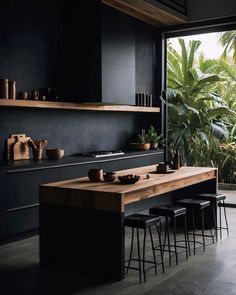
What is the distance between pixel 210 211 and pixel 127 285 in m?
2.21

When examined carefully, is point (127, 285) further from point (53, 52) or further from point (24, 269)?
point (53, 52)

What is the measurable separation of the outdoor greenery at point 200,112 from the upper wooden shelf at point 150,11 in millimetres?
1040

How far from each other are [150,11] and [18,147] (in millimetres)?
2973

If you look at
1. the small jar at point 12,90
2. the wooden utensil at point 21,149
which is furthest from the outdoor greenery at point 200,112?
the small jar at point 12,90

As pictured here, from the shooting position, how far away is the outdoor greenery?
8.09m

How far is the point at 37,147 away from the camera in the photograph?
222 inches

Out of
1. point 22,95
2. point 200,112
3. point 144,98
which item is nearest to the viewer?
point 22,95

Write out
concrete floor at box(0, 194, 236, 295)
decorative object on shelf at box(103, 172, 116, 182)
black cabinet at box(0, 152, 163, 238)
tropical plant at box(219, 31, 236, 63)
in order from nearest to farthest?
1. concrete floor at box(0, 194, 236, 295)
2. decorative object on shelf at box(103, 172, 116, 182)
3. black cabinet at box(0, 152, 163, 238)
4. tropical plant at box(219, 31, 236, 63)

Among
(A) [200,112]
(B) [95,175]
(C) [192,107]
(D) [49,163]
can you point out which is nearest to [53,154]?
(D) [49,163]

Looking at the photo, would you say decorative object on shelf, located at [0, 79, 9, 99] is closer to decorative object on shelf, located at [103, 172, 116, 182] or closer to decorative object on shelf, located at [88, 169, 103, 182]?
decorative object on shelf, located at [88, 169, 103, 182]

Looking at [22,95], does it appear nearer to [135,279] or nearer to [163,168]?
[163,168]

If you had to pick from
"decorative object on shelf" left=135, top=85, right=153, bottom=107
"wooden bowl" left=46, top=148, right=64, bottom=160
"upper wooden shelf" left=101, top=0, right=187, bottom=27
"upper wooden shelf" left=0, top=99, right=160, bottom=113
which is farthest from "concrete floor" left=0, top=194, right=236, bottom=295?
"upper wooden shelf" left=101, top=0, right=187, bottom=27

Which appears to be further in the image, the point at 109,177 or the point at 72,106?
the point at 72,106

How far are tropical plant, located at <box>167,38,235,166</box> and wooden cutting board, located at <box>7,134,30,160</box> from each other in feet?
10.6
